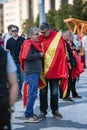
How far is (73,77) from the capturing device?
10523mm

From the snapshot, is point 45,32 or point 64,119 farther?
point 64,119

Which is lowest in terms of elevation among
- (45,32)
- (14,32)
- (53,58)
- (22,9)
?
(22,9)

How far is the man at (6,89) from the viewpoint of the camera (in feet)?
12.1

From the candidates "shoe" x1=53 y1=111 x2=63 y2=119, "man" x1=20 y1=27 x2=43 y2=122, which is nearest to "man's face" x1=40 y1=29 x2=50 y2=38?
"man" x1=20 y1=27 x2=43 y2=122

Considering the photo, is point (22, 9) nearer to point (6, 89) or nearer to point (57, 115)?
point (57, 115)

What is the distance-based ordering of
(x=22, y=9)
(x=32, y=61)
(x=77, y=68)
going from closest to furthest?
(x=32, y=61)
(x=77, y=68)
(x=22, y=9)

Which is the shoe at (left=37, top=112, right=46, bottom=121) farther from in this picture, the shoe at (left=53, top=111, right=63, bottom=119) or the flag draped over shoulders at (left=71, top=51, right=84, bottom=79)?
the flag draped over shoulders at (left=71, top=51, right=84, bottom=79)

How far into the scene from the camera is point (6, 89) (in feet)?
12.3

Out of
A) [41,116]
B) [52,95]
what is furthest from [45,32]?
[41,116]

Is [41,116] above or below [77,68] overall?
below

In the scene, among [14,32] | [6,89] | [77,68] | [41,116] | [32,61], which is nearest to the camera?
[6,89]

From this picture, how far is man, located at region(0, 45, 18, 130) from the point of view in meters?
3.69

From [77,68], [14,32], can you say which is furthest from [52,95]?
[77,68]

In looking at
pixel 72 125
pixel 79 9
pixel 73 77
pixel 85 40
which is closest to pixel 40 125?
pixel 72 125
